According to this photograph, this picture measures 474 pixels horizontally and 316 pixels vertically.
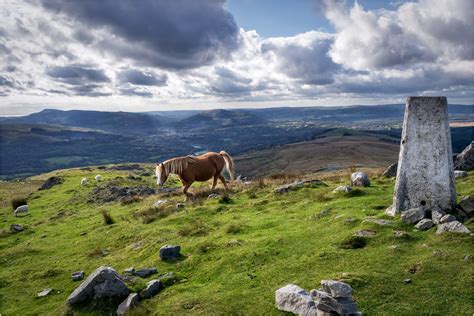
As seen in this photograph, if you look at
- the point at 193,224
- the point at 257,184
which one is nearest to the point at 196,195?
the point at 257,184

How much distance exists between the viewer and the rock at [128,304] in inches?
349

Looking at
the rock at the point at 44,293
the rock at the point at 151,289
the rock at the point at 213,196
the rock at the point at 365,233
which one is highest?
the rock at the point at 365,233

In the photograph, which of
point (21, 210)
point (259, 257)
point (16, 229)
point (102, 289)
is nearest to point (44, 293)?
point (102, 289)

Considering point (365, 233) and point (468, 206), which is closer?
point (365, 233)

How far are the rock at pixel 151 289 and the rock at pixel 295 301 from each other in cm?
353

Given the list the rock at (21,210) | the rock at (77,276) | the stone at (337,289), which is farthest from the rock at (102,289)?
the rock at (21,210)

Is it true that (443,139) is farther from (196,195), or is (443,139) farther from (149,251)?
(196,195)

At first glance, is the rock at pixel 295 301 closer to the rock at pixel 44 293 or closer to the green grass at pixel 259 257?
the green grass at pixel 259 257

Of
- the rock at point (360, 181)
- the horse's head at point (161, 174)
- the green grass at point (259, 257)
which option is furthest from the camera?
the horse's head at point (161, 174)

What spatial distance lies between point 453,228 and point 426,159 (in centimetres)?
264

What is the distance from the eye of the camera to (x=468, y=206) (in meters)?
11.6

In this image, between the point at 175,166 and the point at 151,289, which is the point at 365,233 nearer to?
the point at 151,289

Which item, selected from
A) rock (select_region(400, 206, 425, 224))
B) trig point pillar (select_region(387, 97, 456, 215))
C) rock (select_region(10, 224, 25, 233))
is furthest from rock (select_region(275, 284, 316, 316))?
rock (select_region(10, 224, 25, 233))

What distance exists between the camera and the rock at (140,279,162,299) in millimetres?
9492
